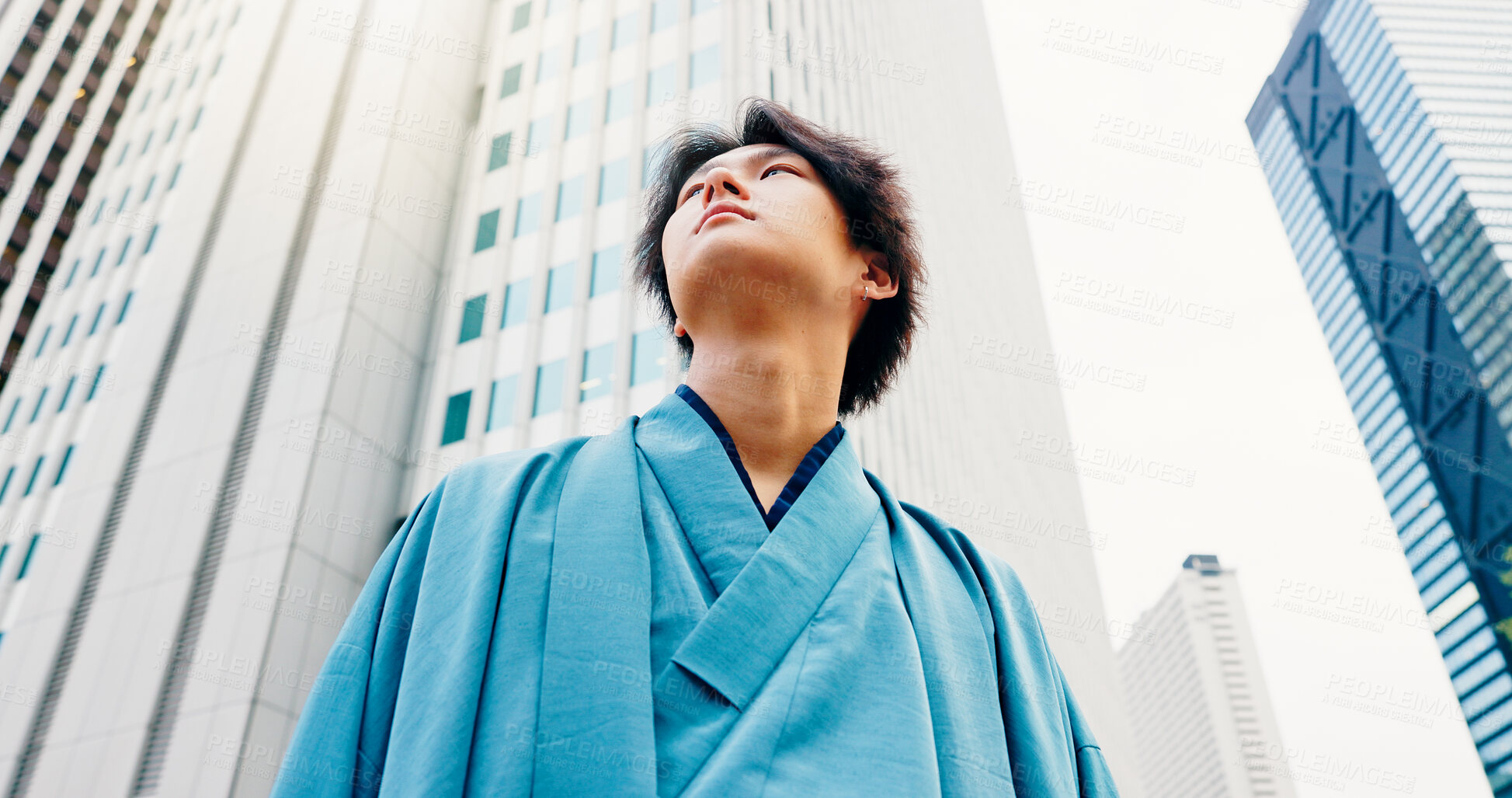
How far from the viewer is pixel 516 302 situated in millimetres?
23281

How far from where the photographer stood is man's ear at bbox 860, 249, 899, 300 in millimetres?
2492

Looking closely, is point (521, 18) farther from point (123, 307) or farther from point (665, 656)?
point (665, 656)

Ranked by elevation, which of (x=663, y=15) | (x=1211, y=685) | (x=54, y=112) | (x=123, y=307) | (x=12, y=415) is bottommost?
(x=1211, y=685)

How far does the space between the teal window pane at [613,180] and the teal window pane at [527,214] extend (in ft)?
6.43

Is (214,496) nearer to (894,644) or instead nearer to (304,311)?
(304,311)

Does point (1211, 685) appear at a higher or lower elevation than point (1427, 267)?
lower

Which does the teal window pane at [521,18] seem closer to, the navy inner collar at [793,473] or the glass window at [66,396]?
the glass window at [66,396]

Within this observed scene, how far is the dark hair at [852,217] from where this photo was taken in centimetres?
255

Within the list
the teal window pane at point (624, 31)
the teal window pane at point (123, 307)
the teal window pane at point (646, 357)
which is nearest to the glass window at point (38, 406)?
the teal window pane at point (123, 307)

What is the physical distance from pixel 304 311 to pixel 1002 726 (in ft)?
70.6

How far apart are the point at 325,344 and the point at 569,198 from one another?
7497 millimetres

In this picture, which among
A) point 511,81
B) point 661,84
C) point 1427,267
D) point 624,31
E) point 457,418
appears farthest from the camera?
point 1427,267

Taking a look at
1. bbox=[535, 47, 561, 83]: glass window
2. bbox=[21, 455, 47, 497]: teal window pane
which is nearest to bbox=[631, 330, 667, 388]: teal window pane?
bbox=[535, 47, 561, 83]: glass window

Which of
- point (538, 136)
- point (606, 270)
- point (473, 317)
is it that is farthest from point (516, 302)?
point (538, 136)
